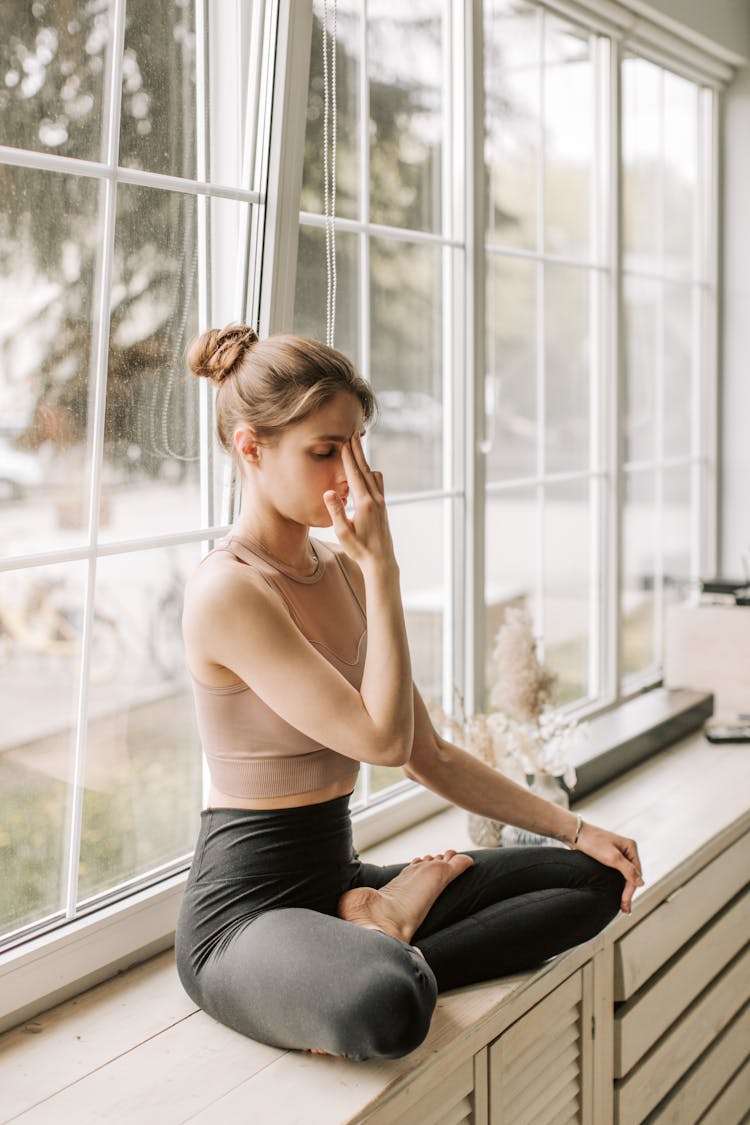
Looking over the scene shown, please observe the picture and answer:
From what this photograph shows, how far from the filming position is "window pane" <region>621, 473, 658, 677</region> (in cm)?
400

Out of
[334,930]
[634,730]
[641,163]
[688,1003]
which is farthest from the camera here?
[641,163]

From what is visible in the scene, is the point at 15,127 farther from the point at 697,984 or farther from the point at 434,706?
the point at 697,984

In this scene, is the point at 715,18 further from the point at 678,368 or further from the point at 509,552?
the point at 509,552

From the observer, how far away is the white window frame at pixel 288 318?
187 centimetres

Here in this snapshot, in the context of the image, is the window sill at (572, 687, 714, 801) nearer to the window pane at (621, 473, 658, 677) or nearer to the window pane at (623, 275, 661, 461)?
the window pane at (621, 473, 658, 677)

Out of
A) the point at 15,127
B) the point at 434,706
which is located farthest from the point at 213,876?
the point at 15,127

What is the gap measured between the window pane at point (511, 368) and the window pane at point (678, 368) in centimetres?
89

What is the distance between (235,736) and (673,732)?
79.0 inches

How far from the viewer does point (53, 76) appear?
68.4 inches

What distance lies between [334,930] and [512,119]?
2457 mm

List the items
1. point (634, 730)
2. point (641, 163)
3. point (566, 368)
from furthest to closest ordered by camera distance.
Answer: point (641, 163)
point (566, 368)
point (634, 730)

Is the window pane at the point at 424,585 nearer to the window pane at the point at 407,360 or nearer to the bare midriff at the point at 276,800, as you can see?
the window pane at the point at 407,360

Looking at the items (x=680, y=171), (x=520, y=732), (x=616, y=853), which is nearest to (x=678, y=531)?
(x=680, y=171)

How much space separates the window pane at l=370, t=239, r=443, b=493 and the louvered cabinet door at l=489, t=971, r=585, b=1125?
123 centimetres
